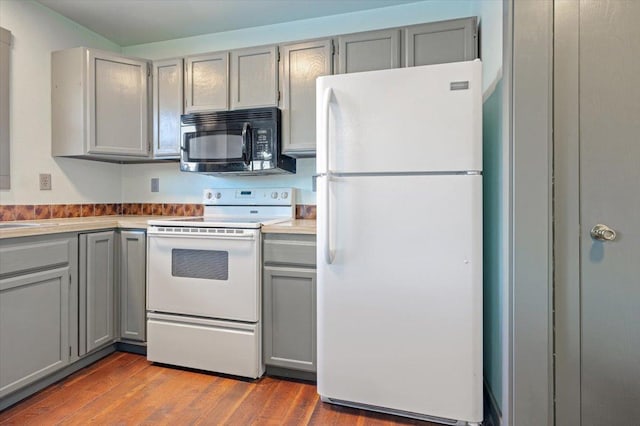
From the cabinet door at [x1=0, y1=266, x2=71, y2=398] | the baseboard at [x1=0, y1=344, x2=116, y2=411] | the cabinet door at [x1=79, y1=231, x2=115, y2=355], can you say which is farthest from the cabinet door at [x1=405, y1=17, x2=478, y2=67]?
the baseboard at [x1=0, y1=344, x2=116, y2=411]

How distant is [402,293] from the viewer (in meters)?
1.47

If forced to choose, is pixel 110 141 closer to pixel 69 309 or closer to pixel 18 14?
pixel 18 14

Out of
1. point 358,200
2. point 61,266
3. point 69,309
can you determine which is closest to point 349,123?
point 358,200

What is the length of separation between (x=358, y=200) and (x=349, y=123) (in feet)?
1.15

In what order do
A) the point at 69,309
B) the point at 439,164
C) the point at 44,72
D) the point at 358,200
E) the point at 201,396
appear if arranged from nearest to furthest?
the point at 439,164 → the point at 358,200 → the point at 201,396 → the point at 69,309 → the point at 44,72

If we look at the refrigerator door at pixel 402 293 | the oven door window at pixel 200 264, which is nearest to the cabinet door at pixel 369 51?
the refrigerator door at pixel 402 293

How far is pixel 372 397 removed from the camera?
4.99ft

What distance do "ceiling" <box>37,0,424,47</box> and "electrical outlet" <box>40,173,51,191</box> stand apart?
1114 millimetres

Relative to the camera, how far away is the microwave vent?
212 centimetres

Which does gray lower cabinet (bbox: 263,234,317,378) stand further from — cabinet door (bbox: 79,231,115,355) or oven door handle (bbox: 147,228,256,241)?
cabinet door (bbox: 79,231,115,355)

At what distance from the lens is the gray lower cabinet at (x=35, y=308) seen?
5.04 feet

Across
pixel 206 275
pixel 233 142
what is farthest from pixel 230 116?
pixel 206 275

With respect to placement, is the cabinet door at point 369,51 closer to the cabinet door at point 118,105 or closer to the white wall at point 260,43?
the white wall at point 260,43

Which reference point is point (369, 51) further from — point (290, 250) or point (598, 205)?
point (598, 205)
